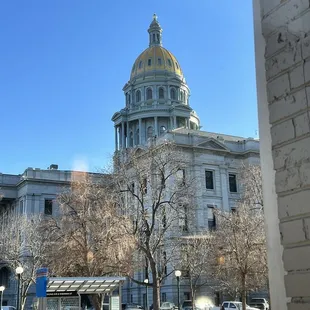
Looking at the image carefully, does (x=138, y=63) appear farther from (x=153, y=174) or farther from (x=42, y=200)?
(x=153, y=174)

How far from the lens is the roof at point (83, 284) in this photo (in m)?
22.1

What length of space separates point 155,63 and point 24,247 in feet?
179

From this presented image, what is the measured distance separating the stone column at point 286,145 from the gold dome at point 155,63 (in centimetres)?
8963

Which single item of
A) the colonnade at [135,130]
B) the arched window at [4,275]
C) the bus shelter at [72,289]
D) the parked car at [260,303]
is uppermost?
the colonnade at [135,130]

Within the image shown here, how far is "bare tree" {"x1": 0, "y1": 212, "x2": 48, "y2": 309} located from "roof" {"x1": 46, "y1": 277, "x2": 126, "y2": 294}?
1762 cm

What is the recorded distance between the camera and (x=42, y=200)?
6931 cm

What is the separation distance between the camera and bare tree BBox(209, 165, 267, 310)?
97.5ft

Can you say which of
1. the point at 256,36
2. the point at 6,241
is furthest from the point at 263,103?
the point at 6,241

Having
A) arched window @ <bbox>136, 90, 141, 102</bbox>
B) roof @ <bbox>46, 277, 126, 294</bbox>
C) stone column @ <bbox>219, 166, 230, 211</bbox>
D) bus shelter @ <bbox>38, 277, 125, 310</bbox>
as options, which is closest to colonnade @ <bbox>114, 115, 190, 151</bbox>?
arched window @ <bbox>136, 90, 141, 102</bbox>

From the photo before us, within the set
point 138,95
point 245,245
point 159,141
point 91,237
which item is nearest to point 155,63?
point 138,95

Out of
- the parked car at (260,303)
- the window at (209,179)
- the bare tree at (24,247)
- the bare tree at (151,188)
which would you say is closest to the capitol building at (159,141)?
the window at (209,179)

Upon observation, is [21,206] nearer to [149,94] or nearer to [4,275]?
[4,275]

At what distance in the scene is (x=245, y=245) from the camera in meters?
29.8

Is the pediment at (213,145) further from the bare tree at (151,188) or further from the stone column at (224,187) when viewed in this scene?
the bare tree at (151,188)
